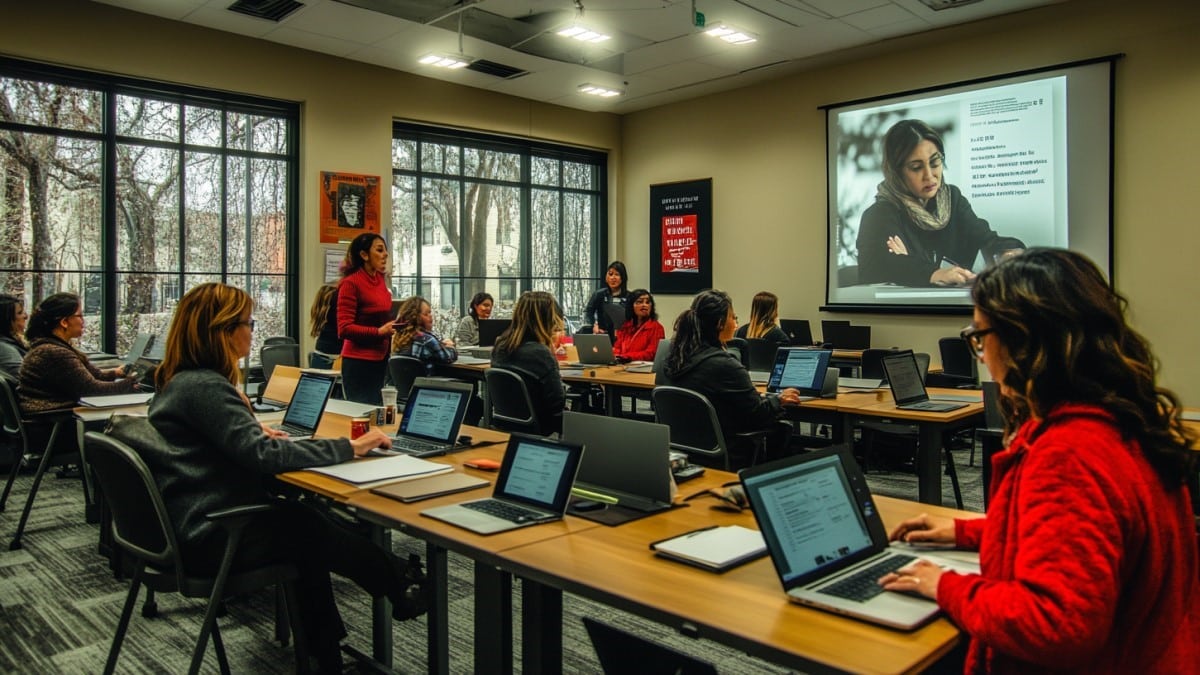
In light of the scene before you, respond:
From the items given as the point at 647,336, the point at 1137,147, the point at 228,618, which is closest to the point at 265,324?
the point at 647,336

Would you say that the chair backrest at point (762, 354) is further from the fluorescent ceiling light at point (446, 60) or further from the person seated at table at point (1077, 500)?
the person seated at table at point (1077, 500)

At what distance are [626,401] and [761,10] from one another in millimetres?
4559

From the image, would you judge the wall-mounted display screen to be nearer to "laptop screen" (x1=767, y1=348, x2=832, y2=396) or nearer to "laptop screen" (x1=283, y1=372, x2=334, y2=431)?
"laptop screen" (x1=767, y1=348, x2=832, y2=396)

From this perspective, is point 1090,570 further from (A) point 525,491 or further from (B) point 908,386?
(B) point 908,386

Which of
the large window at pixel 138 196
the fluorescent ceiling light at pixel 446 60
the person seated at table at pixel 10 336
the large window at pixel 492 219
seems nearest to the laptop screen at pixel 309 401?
the person seated at table at pixel 10 336

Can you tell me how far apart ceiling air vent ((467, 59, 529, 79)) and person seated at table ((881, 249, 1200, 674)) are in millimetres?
7212

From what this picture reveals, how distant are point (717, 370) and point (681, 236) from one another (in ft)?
19.5

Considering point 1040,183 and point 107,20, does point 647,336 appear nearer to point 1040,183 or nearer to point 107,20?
point 1040,183

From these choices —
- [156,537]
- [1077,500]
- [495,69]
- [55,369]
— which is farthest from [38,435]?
[495,69]

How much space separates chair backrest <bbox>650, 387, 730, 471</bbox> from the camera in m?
3.88

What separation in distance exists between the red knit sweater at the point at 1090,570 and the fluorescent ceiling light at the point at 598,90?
791cm

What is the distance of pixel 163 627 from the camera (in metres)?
3.14

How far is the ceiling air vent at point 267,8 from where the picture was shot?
20.8 ft

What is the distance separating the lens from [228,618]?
324 cm
